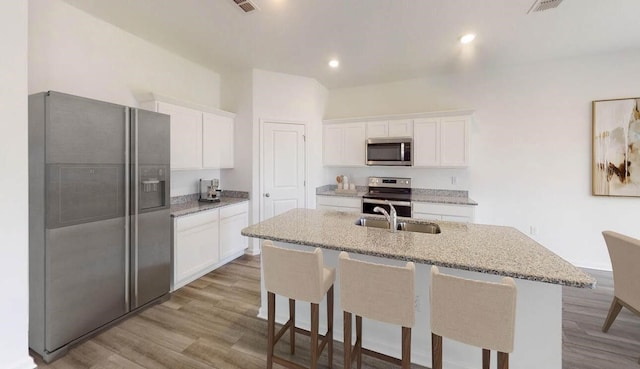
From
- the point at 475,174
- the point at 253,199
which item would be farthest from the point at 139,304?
the point at 475,174

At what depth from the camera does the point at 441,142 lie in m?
3.97

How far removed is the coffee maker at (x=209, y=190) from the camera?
3762 mm

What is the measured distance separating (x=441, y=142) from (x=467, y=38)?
56.7 inches

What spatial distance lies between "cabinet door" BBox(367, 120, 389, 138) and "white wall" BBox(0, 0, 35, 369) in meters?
3.88

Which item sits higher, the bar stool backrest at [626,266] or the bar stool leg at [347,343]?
the bar stool backrest at [626,266]

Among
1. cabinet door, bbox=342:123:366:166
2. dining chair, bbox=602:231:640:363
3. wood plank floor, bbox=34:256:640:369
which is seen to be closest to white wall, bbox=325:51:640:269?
cabinet door, bbox=342:123:366:166

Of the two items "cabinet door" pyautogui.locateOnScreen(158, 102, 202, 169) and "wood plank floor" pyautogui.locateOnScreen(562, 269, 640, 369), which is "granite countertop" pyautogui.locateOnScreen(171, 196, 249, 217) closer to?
"cabinet door" pyautogui.locateOnScreen(158, 102, 202, 169)

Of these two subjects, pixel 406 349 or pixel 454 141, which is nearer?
pixel 406 349

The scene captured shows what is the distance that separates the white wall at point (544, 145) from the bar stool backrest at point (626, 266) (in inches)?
75.9

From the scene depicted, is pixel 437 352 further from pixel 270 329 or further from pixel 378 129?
pixel 378 129

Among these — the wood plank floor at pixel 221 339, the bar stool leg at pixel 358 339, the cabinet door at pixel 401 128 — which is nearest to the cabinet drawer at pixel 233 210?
the wood plank floor at pixel 221 339

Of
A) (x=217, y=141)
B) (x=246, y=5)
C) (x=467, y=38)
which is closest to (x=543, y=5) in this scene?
(x=467, y=38)

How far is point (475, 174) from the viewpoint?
4.09 metres

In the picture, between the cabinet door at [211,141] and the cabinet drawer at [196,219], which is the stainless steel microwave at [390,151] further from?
the cabinet drawer at [196,219]
